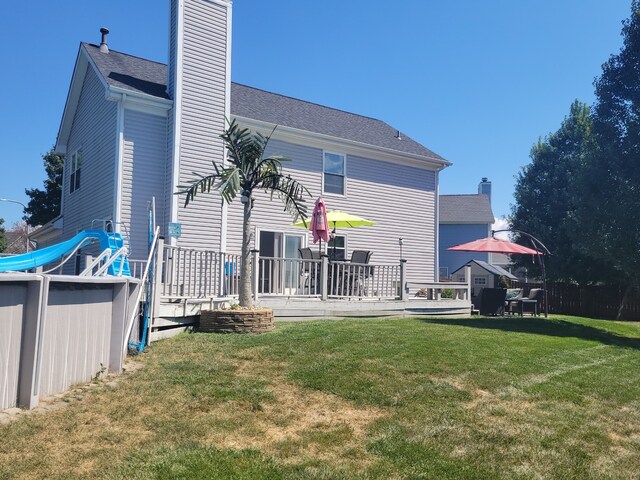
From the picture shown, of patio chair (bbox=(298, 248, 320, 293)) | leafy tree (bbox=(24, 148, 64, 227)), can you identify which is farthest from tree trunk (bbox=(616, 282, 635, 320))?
leafy tree (bbox=(24, 148, 64, 227))

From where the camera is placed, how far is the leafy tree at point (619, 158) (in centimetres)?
1599

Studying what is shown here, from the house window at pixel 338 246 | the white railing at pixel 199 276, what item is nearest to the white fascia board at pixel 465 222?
the house window at pixel 338 246

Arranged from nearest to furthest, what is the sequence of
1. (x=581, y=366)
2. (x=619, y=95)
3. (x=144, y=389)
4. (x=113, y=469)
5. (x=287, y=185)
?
(x=113, y=469) < (x=144, y=389) < (x=581, y=366) < (x=287, y=185) < (x=619, y=95)

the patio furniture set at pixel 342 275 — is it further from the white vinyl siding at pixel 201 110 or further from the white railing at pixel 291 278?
the white vinyl siding at pixel 201 110

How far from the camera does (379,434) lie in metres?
4.38

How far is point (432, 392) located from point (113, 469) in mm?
3154

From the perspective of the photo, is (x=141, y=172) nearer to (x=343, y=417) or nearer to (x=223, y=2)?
(x=223, y=2)

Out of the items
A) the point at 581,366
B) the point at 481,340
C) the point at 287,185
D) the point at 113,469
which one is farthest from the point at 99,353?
the point at 581,366

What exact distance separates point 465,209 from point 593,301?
501 inches

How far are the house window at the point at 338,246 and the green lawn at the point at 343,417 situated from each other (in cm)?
830

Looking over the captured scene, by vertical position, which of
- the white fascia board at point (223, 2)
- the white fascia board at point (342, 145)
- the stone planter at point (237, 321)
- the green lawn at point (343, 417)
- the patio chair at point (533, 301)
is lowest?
the green lawn at point (343, 417)

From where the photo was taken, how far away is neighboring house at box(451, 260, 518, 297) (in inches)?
911

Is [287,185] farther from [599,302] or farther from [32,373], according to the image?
[599,302]

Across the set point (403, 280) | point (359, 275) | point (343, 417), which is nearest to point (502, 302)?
point (403, 280)
